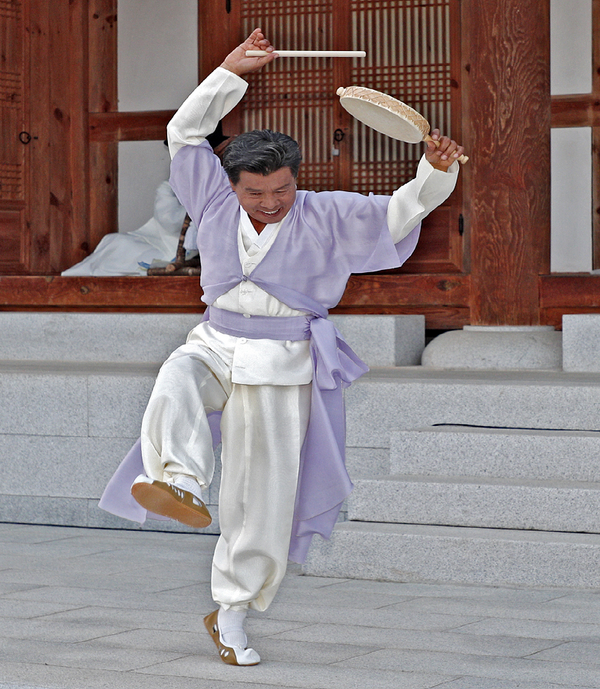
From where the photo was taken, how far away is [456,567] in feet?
15.3

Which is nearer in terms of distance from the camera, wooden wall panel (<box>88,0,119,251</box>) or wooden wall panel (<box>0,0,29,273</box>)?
wooden wall panel (<box>0,0,29,273</box>)

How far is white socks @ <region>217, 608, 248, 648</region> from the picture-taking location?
3.40 meters

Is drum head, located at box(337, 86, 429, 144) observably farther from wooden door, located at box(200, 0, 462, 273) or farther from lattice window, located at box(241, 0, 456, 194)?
lattice window, located at box(241, 0, 456, 194)

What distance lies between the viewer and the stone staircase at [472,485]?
461 centimetres

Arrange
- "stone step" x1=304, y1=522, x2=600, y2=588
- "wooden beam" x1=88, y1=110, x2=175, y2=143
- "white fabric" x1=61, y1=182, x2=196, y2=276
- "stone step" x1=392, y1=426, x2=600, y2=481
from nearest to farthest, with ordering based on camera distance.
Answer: "stone step" x1=304, y1=522, x2=600, y2=588 → "stone step" x1=392, y1=426, x2=600, y2=481 → "white fabric" x1=61, y1=182, x2=196, y2=276 → "wooden beam" x1=88, y1=110, x2=175, y2=143

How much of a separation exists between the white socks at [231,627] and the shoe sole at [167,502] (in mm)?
516

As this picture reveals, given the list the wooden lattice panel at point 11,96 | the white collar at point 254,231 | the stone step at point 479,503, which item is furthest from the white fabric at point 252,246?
the wooden lattice panel at point 11,96

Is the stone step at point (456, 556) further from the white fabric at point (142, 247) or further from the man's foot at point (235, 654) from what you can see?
the white fabric at point (142, 247)

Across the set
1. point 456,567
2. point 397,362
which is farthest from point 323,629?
point 397,362

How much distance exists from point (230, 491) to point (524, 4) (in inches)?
166

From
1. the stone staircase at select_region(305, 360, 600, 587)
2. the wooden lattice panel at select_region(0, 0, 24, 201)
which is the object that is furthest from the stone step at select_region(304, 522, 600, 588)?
the wooden lattice panel at select_region(0, 0, 24, 201)

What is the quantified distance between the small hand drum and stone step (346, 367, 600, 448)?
250 centimetres

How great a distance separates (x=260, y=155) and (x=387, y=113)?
1.17ft

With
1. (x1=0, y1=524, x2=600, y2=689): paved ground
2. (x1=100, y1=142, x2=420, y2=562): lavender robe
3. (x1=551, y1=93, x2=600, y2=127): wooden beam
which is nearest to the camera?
(x1=0, y1=524, x2=600, y2=689): paved ground
